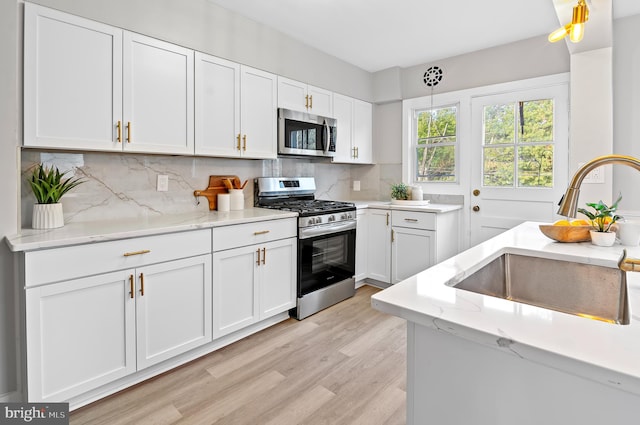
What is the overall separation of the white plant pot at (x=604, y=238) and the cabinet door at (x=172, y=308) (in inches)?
82.4

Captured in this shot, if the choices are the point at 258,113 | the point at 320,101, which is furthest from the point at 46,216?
the point at 320,101

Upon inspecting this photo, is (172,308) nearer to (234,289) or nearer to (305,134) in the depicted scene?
(234,289)

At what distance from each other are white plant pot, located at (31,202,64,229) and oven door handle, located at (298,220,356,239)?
161cm

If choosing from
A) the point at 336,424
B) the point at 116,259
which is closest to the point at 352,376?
the point at 336,424

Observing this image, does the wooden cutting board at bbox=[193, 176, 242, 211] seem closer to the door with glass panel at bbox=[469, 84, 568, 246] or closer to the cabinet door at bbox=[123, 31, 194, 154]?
the cabinet door at bbox=[123, 31, 194, 154]

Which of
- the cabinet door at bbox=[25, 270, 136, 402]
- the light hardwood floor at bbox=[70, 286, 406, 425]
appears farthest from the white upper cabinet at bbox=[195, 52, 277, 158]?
the light hardwood floor at bbox=[70, 286, 406, 425]

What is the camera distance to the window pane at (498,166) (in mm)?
3383

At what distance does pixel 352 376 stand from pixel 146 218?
1746 mm

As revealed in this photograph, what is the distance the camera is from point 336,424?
1706 mm

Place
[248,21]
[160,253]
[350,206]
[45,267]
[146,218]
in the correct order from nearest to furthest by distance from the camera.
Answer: [45,267] < [160,253] < [146,218] < [248,21] < [350,206]

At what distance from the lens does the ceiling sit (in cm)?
257

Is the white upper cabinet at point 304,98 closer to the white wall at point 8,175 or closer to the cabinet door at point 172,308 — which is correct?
the cabinet door at point 172,308

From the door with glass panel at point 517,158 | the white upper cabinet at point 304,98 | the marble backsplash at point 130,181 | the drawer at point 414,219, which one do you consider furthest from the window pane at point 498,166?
the marble backsplash at point 130,181

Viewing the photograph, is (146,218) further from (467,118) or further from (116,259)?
(467,118)
